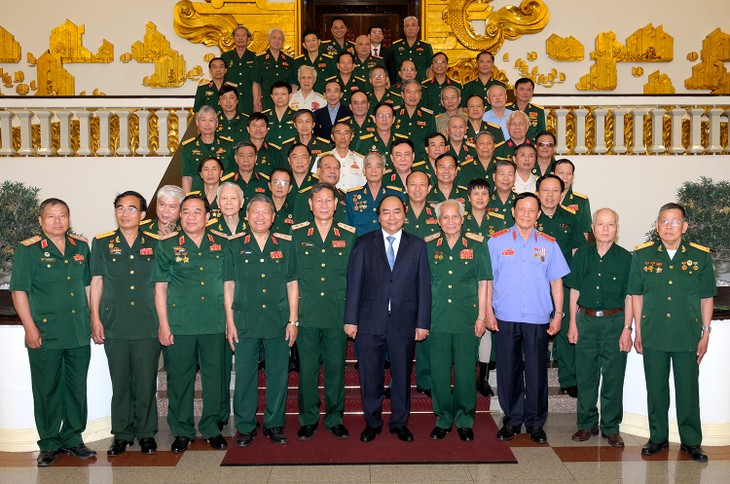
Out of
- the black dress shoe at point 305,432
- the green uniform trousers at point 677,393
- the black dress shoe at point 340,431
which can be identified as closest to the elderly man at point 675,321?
the green uniform trousers at point 677,393

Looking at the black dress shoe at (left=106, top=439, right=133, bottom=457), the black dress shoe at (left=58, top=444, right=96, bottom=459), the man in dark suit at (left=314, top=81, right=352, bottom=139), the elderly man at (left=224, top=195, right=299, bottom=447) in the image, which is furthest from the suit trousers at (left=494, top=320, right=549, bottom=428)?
the man in dark suit at (left=314, top=81, right=352, bottom=139)

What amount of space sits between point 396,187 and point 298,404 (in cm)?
186

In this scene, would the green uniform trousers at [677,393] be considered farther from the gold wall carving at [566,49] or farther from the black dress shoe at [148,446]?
the gold wall carving at [566,49]

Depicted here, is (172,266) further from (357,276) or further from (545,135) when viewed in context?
(545,135)

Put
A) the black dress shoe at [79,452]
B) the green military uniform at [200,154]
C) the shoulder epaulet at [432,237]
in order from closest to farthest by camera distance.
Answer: the black dress shoe at [79,452] → the shoulder epaulet at [432,237] → the green military uniform at [200,154]

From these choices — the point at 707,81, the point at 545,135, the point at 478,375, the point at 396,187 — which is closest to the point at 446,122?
the point at 545,135

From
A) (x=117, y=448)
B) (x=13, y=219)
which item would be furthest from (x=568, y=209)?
(x=13, y=219)

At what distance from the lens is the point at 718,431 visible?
17.1ft

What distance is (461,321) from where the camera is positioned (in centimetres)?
522

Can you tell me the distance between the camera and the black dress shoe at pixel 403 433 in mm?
5160

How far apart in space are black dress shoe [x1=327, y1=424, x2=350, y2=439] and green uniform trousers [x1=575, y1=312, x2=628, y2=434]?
1.55 meters

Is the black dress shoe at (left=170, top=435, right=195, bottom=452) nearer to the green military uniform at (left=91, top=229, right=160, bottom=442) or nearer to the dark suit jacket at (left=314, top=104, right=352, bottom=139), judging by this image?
the green military uniform at (left=91, top=229, right=160, bottom=442)

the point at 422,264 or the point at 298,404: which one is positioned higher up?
the point at 422,264

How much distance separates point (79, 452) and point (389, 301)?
216cm
